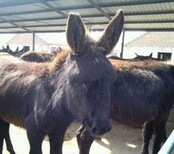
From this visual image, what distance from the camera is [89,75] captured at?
253cm

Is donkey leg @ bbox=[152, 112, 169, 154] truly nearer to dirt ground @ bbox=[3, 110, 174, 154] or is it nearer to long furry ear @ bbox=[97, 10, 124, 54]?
dirt ground @ bbox=[3, 110, 174, 154]

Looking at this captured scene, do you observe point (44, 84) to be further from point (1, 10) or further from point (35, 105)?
point (1, 10)

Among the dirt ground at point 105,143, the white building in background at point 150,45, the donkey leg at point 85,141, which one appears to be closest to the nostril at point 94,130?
the donkey leg at point 85,141

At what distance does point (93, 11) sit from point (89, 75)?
8.00m

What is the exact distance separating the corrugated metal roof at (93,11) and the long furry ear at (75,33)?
431 centimetres

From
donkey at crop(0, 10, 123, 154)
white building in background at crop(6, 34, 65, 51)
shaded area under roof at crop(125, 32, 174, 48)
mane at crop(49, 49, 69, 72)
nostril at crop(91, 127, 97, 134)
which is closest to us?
nostril at crop(91, 127, 97, 134)

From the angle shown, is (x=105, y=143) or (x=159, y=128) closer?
(x=159, y=128)

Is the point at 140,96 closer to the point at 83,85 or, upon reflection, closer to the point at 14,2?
the point at 83,85

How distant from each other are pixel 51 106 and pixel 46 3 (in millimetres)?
7514

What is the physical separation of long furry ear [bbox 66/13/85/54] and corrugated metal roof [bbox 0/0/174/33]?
170 inches

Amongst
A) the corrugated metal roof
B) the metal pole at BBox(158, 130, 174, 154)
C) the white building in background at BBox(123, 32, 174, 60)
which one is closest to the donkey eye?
the metal pole at BBox(158, 130, 174, 154)

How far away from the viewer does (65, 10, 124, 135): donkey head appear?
8.11 feet

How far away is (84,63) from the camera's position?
2643 millimetres

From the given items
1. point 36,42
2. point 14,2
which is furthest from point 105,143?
point 36,42
